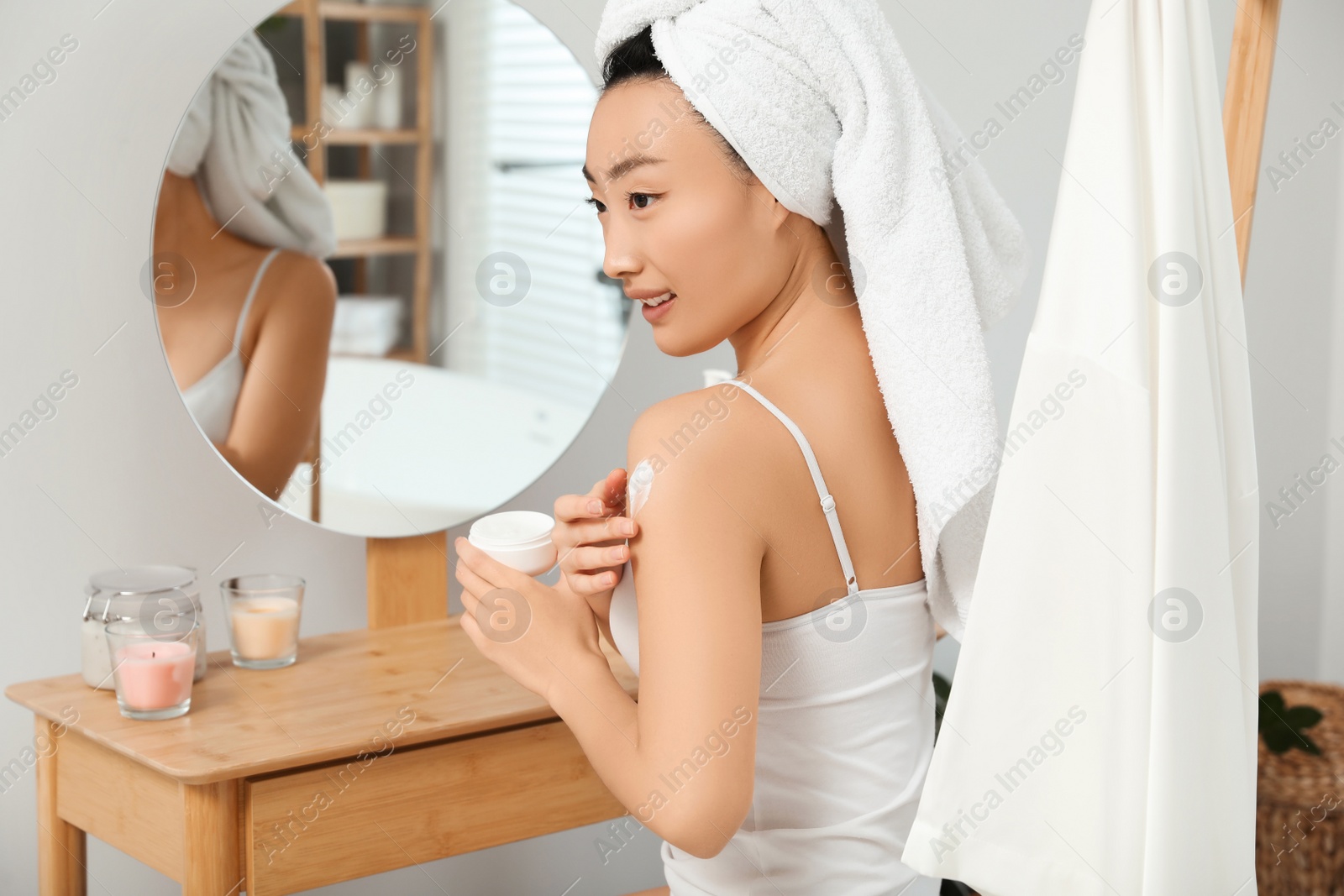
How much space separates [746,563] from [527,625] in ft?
0.75

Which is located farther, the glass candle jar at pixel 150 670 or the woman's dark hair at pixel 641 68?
the glass candle jar at pixel 150 670

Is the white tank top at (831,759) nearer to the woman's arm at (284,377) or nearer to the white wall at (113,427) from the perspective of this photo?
the woman's arm at (284,377)

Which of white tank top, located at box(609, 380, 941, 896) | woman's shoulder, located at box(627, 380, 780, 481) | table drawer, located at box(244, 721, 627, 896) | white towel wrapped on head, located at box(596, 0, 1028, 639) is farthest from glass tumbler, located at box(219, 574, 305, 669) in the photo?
white towel wrapped on head, located at box(596, 0, 1028, 639)

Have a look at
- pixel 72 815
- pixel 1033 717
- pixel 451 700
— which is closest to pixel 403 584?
pixel 451 700

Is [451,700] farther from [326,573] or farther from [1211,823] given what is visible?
[1211,823]

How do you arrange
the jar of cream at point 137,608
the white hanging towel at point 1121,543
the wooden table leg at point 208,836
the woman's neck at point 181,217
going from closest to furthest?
the white hanging towel at point 1121,543, the wooden table leg at point 208,836, the jar of cream at point 137,608, the woman's neck at point 181,217

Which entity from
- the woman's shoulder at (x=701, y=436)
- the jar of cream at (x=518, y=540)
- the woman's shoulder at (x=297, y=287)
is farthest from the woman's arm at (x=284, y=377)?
the woman's shoulder at (x=701, y=436)

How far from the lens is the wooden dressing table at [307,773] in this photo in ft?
3.59

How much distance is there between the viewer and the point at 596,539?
887mm

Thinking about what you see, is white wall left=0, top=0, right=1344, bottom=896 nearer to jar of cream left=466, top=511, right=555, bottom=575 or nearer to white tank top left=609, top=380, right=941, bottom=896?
jar of cream left=466, top=511, right=555, bottom=575

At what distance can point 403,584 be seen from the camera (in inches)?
60.0

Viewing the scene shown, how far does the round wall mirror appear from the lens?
4.46 ft

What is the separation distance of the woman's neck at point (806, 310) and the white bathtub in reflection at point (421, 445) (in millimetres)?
A: 648

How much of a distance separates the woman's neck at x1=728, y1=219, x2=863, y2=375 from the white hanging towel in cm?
24
